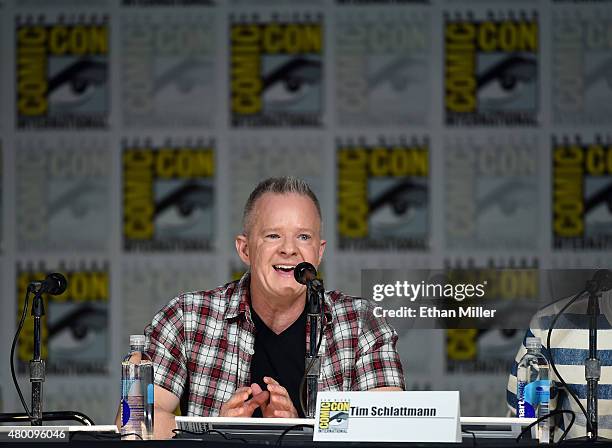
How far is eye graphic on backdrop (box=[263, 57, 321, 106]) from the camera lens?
4.03 metres

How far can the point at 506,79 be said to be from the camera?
13.0ft

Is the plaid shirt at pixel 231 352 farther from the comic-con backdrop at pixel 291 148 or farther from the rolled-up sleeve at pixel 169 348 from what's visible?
the comic-con backdrop at pixel 291 148

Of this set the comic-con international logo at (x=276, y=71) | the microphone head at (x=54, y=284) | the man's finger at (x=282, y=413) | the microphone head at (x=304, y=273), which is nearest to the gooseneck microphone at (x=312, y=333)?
the microphone head at (x=304, y=273)

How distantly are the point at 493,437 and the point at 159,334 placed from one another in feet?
3.19

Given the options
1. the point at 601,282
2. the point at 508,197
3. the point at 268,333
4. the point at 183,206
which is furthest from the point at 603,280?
the point at 183,206

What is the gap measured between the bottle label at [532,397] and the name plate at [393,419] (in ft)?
0.82

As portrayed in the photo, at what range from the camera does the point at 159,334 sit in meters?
2.60

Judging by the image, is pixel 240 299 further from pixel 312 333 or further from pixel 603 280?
pixel 603 280

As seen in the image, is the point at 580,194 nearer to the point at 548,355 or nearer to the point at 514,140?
the point at 514,140

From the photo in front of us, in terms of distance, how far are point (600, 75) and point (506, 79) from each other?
37 centimetres

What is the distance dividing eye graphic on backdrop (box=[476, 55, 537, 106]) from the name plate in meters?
2.27

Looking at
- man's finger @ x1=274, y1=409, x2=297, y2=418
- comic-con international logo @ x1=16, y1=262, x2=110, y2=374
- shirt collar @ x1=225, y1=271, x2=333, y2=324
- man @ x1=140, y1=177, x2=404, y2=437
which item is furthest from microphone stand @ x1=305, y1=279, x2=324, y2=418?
comic-con international logo @ x1=16, y1=262, x2=110, y2=374

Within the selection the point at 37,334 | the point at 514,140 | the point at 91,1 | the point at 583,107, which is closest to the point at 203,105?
the point at 91,1

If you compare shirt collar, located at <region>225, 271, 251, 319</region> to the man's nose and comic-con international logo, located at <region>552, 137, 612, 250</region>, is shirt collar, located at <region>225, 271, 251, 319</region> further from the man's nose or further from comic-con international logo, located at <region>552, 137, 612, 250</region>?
comic-con international logo, located at <region>552, 137, 612, 250</region>
